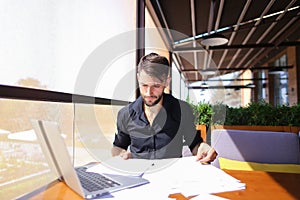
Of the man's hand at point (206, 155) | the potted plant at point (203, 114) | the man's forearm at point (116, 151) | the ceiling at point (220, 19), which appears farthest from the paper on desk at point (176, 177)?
the ceiling at point (220, 19)

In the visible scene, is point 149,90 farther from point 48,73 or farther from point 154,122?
point 48,73

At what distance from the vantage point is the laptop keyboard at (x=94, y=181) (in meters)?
0.76

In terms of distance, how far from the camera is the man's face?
131 cm

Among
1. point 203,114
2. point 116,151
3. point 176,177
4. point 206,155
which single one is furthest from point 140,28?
point 176,177

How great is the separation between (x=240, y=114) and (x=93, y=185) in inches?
115

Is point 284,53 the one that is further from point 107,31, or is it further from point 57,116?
point 57,116

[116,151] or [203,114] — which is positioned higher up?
[203,114]

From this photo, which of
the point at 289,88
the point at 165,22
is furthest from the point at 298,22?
→ the point at 165,22

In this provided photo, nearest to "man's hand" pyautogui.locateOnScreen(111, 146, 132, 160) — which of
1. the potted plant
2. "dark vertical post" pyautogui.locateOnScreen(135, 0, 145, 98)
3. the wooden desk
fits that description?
the wooden desk

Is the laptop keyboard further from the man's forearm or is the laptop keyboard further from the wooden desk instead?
the man's forearm

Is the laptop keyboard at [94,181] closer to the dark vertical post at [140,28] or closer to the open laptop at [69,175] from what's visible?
the open laptop at [69,175]

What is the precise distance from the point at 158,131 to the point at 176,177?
52 centimetres

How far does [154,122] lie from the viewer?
4.71ft

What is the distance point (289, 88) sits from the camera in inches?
328
